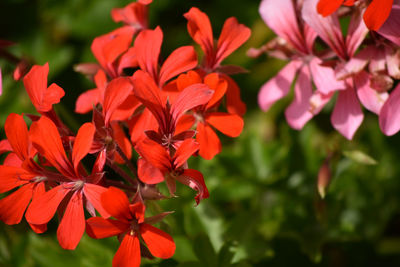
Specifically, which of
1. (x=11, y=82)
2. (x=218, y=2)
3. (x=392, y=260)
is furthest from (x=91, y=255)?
(x=218, y=2)

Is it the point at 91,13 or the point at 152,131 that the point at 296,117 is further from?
the point at 91,13

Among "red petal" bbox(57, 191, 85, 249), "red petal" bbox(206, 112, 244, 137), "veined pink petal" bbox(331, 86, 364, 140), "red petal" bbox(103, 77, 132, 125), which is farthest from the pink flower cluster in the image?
"red petal" bbox(57, 191, 85, 249)

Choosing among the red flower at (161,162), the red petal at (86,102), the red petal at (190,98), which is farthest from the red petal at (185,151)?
the red petal at (86,102)

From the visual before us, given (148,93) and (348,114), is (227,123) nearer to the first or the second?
(148,93)

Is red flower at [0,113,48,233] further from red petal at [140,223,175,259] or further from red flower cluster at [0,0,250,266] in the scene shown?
red petal at [140,223,175,259]

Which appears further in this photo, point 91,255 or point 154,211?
point 91,255

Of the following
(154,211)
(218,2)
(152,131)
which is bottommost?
(218,2)

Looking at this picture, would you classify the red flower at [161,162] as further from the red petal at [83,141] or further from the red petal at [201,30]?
the red petal at [201,30]
